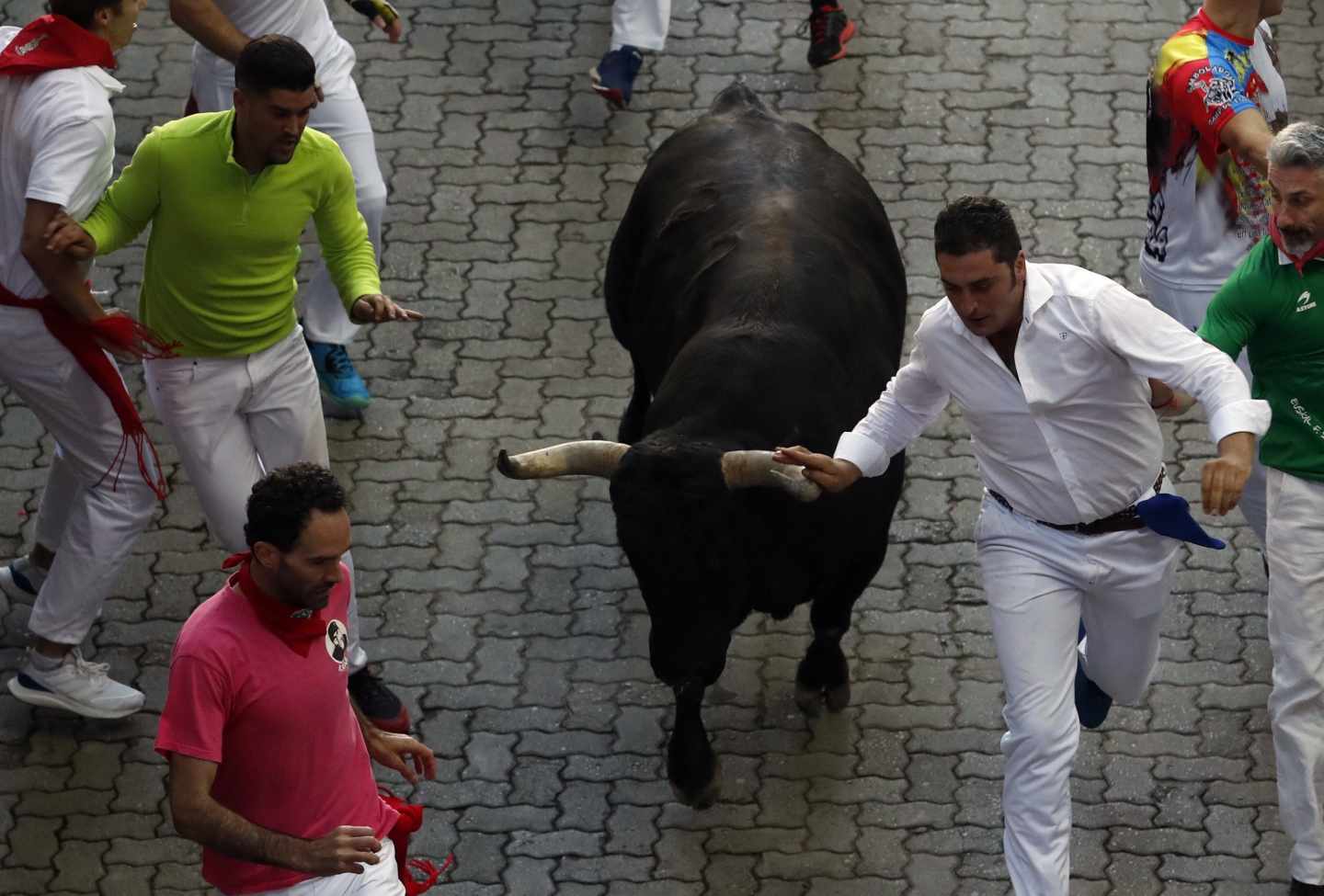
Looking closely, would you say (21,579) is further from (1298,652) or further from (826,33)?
(826,33)

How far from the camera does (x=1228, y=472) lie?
5379 millimetres

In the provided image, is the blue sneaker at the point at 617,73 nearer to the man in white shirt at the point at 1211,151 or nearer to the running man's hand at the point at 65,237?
the man in white shirt at the point at 1211,151

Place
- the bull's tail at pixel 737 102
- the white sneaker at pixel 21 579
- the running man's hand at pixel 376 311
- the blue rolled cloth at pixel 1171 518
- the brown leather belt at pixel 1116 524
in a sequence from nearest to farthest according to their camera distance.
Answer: the blue rolled cloth at pixel 1171 518
the brown leather belt at pixel 1116 524
the running man's hand at pixel 376 311
the white sneaker at pixel 21 579
the bull's tail at pixel 737 102

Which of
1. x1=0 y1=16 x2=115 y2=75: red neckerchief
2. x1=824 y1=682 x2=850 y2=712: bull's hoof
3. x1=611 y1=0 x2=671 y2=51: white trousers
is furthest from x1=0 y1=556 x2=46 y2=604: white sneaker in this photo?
x1=611 y1=0 x2=671 y2=51: white trousers

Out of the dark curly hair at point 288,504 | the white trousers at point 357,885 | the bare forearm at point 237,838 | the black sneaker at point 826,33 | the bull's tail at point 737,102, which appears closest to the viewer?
the bare forearm at point 237,838

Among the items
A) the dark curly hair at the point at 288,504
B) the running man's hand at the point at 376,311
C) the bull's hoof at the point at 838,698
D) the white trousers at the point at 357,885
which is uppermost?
the running man's hand at the point at 376,311

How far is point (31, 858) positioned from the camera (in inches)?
275

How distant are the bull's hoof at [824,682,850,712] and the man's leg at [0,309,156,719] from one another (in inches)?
100

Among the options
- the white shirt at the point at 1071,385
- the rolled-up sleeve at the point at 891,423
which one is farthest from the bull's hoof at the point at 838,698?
the white shirt at the point at 1071,385

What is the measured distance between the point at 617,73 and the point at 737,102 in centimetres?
239

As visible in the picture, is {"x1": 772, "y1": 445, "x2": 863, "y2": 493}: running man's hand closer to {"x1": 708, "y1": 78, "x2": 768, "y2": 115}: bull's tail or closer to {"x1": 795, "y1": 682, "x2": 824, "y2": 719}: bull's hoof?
{"x1": 795, "y1": 682, "x2": 824, "y2": 719}: bull's hoof

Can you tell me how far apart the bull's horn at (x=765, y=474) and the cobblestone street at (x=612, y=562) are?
4.58 feet

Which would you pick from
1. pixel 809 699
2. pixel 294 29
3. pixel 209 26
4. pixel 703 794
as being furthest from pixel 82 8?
pixel 809 699

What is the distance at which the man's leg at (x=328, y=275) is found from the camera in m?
8.80
